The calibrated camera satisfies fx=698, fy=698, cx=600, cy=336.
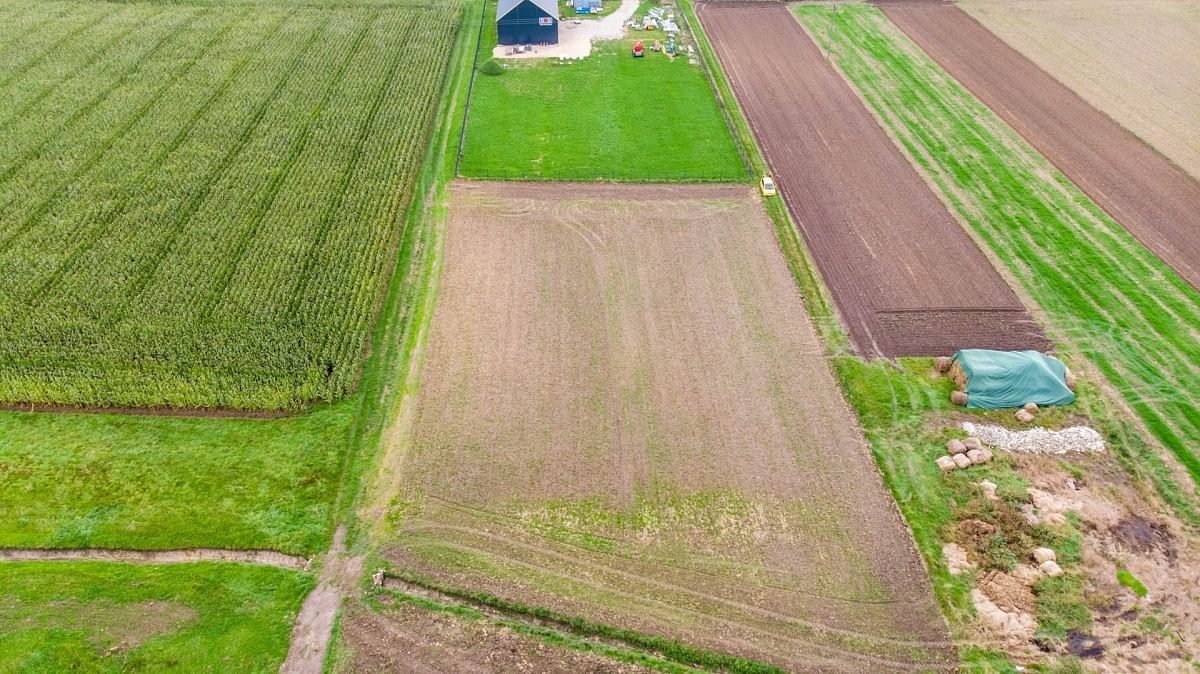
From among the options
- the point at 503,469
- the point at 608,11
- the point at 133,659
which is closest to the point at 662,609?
the point at 503,469

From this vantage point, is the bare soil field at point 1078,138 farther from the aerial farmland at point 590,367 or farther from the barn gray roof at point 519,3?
the barn gray roof at point 519,3

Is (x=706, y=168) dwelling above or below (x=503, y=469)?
above

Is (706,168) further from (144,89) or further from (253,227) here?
(144,89)

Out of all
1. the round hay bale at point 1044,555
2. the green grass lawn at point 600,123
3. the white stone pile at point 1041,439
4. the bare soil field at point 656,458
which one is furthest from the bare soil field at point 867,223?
the round hay bale at point 1044,555

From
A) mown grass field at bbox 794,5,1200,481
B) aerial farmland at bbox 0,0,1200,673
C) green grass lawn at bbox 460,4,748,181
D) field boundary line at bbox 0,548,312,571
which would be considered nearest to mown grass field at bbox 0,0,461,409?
aerial farmland at bbox 0,0,1200,673

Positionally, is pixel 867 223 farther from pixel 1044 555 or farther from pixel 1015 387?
pixel 1044 555
